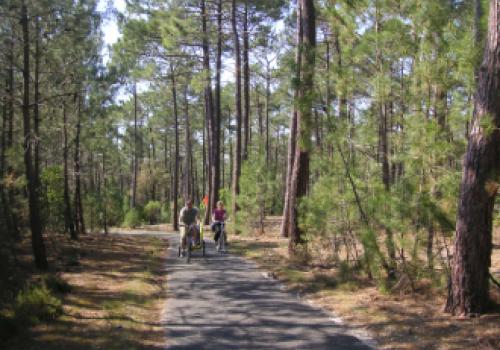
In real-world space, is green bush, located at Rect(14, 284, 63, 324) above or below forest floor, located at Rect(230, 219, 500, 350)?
above

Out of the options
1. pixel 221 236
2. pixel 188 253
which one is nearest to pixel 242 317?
pixel 188 253

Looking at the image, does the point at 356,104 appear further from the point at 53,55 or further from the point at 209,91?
the point at 209,91

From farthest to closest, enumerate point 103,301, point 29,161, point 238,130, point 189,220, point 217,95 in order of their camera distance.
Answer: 1. point 217,95
2. point 238,130
3. point 189,220
4. point 29,161
5. point 103,301

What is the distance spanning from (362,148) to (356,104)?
114 centimetres

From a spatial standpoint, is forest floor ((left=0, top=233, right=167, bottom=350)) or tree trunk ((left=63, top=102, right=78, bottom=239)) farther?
tree trunk ((left=63, top=102, right=78, bottom=239))

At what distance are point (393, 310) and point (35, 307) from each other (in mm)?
5052

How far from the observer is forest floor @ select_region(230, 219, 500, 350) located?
582cm

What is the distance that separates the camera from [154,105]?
41.6 m

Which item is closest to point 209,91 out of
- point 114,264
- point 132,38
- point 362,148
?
point 132,38

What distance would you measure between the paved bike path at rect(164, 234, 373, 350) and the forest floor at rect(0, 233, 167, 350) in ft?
1.06

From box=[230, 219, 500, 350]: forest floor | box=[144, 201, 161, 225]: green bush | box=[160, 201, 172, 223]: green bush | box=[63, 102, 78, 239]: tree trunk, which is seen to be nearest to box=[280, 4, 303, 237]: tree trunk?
box=[230, 219, 500, 350]: forest floor

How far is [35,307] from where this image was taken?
23.1 ft

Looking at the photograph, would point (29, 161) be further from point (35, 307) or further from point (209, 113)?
point (209, 113)

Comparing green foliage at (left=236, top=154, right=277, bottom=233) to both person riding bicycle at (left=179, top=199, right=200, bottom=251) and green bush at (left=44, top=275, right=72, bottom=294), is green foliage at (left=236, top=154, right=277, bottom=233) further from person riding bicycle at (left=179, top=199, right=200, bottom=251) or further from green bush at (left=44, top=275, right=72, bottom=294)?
green bush at (left=44, top=275, right=72, bottom=294)
